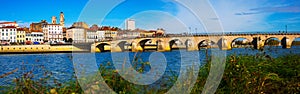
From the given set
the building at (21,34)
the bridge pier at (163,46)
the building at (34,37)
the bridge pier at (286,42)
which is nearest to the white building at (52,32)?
the building at (34,37)

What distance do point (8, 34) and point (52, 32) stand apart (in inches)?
590

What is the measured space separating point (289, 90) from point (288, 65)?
2.04 m

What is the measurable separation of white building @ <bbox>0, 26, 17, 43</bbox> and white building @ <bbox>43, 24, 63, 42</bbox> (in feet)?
42.8

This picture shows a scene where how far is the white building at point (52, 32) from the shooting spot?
98.0 meters

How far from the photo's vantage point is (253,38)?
6581 cm

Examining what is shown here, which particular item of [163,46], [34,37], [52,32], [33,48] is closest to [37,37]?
[34,37]

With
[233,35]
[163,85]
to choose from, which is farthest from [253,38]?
[163,85]

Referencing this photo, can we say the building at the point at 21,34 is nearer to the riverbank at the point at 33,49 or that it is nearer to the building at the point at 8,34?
the building at the point at 8,34

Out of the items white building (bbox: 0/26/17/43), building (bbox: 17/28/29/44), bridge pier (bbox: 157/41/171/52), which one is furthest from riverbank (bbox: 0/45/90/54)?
building (bbox: 17/28/29/44)

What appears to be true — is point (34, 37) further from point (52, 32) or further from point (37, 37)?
point (52, 32)

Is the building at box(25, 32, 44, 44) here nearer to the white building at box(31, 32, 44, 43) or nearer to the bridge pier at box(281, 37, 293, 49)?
the white building at box(31, 32, 44, 43)

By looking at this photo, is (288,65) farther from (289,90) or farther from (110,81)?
(110,81)

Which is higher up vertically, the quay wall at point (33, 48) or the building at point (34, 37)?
the building at point (34, 37)

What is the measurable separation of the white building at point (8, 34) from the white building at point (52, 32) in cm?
1305
